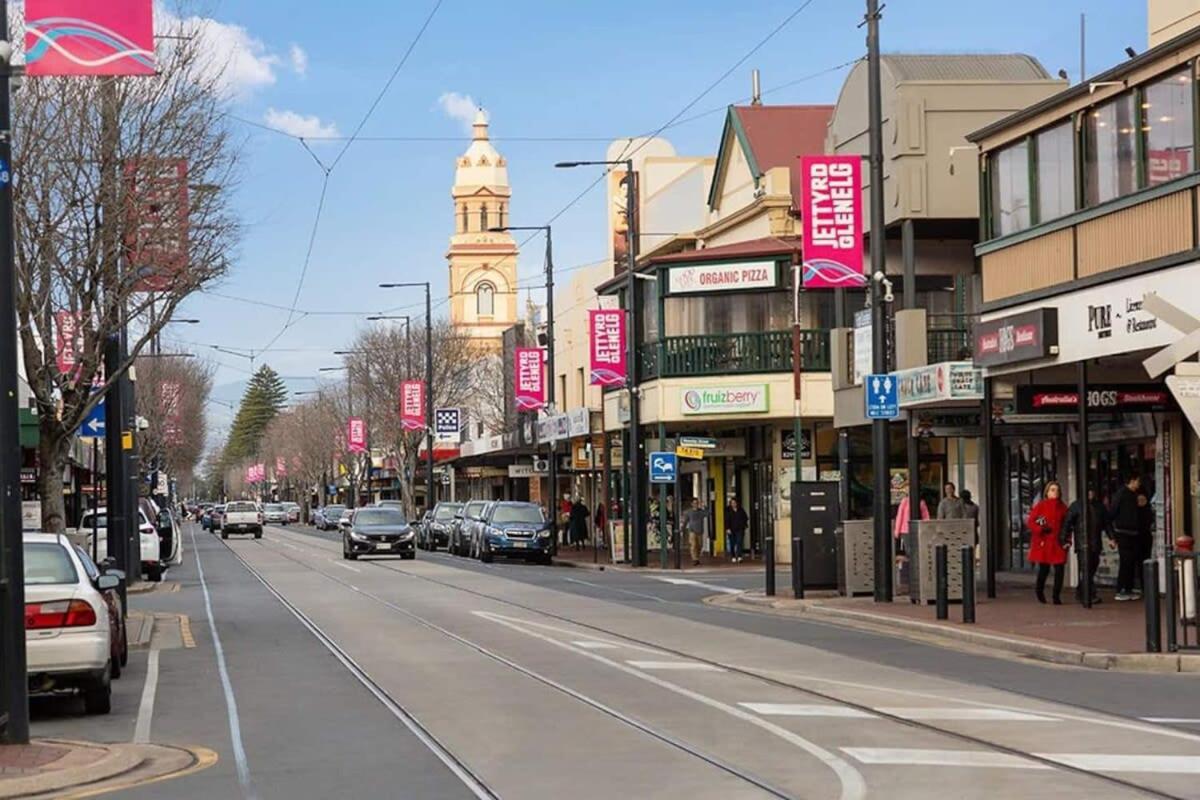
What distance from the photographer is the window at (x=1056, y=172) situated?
27.3 m

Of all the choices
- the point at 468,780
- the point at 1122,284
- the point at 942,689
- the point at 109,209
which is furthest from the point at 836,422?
the point at 468,780

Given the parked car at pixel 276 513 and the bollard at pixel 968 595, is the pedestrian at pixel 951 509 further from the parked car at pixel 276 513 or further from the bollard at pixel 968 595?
the parked car at pixel 276 513

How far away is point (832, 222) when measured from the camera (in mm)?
33688

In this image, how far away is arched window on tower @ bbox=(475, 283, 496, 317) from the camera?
155 meters

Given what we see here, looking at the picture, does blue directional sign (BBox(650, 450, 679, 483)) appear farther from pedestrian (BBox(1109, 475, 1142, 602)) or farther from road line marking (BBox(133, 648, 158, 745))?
road line marking (BBox(133, 648, 158, 745))

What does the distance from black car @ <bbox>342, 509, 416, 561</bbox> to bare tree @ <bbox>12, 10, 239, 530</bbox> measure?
27.8 meters

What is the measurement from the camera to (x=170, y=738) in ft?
48.3

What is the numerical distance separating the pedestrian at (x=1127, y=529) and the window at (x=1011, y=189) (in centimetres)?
455

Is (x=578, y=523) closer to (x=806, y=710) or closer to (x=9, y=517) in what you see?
(x=806, y=710)

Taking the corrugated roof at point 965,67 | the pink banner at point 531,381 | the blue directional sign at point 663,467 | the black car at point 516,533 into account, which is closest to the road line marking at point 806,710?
the corrugated roof at point 965,67

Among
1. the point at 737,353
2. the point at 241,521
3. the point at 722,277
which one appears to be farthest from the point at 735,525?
the point at 241,521

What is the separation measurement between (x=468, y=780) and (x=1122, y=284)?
15.9 metres

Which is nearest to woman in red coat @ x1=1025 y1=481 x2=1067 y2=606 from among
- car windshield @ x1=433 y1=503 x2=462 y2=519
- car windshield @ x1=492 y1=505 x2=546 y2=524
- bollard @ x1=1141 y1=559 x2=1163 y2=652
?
bollard @ x1=1141 y1=559 x2=1163 y2=652

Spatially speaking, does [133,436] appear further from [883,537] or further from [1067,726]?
[1067,726]
